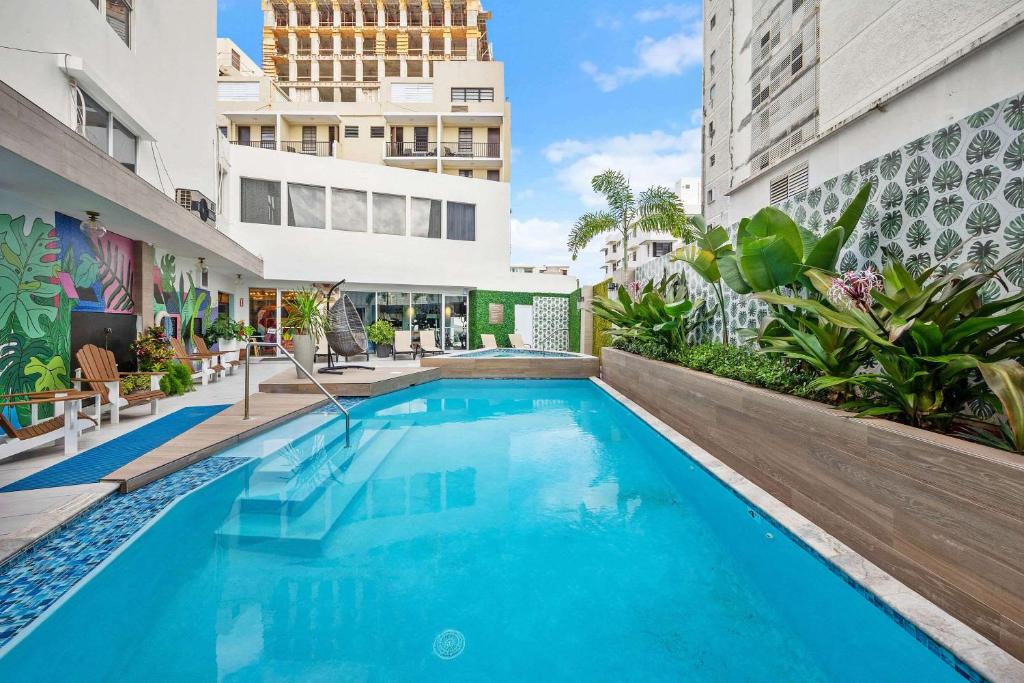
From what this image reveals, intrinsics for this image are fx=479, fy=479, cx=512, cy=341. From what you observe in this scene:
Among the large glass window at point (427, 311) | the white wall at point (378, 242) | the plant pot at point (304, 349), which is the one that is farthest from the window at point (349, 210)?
the plant pot at point (304, 349)

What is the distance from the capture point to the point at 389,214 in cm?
A: 1677

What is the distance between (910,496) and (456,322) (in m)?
16.0

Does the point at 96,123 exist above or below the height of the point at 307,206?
below

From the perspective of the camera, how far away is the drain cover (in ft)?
7.10

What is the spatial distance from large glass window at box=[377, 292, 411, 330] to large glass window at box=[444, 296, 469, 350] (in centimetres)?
143

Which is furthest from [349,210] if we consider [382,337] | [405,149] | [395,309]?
[405,149]

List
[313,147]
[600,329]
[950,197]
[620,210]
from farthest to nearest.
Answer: [313,147] < [620,210] < [600,329] < [950,197]

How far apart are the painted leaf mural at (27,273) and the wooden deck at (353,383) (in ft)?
9.87

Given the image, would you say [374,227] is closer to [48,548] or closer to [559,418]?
[559,418]

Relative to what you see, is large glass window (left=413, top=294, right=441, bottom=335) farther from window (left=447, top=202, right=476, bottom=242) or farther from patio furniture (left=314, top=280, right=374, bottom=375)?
patio furniture (left=314, top=280, right=374, bottom=375)

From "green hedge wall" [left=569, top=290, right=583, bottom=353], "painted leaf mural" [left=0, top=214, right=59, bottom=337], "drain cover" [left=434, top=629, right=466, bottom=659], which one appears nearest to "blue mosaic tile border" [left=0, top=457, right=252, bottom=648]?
"drain cover" [left=434, top=629, right=466, bottom=659]

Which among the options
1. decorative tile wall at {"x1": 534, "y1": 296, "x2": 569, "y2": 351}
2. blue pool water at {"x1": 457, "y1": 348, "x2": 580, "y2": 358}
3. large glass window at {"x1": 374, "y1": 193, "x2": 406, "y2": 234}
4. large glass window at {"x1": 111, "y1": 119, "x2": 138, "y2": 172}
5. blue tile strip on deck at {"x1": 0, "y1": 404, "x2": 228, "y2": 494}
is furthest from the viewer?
decorative tile wall at {"x1": 534, "y1": 296, "x2": 569, "y2": 351}

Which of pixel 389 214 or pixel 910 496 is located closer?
pixel 910 496

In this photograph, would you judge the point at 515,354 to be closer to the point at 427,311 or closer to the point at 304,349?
the point at 427,311
